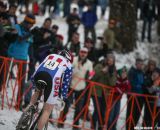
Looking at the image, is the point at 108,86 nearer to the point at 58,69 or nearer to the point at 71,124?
the point at 71,124

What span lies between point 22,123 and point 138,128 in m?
4.30

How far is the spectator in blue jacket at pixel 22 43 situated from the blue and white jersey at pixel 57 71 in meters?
2.51

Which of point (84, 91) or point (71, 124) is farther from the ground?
point (84, 91)

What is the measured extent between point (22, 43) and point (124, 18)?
26.4 feet

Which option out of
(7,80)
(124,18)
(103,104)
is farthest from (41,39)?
(124,18)

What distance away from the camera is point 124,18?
1914 centimetres

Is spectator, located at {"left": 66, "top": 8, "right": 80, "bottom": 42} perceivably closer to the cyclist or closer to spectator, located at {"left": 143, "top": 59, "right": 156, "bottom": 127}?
spectator, located at {"left": 143, "top": 59, "right": 156, "bottom": 127}

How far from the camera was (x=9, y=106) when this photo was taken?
11.8 meters

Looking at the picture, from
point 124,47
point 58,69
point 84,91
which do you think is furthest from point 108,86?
point 124,47

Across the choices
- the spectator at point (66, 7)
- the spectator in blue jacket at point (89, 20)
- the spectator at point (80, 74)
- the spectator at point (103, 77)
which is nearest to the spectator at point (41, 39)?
the spectator at point (80, 74)

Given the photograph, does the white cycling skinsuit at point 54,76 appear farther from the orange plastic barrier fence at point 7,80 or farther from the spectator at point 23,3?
the spectator at point 23,3

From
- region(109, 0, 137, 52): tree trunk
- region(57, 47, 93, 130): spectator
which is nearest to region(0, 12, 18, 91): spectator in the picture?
region(57, 47, 93, 130): spectator

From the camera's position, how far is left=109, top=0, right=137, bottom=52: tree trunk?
1897 centimetres

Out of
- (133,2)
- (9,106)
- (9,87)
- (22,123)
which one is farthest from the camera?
(133,2)
